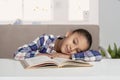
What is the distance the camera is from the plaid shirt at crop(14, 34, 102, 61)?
5.84ft

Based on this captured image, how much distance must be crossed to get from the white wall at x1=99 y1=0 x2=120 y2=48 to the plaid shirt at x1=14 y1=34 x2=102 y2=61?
4.97 ft

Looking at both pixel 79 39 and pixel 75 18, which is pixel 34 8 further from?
pixel 79 39

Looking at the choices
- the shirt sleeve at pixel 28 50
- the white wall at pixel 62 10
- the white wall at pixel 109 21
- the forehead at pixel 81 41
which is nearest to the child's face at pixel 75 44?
the forehead at pixel 81 41

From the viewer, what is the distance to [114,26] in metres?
3.63

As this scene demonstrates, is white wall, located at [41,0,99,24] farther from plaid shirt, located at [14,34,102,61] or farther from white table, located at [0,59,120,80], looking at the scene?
white table, located at [0,59,120,80]

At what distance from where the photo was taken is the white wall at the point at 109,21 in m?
3.58

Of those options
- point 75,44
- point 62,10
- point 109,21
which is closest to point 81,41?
point 75,44

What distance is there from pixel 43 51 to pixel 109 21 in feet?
5.50

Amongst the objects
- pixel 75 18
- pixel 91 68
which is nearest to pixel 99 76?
pixel 91 68

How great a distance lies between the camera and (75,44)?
1.83 metres

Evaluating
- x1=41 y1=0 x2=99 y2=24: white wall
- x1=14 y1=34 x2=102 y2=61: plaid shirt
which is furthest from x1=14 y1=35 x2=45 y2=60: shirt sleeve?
x1=41 y1=0 x2=99 y2=24: white wall

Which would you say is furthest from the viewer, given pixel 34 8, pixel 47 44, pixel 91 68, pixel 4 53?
pixel 34 8

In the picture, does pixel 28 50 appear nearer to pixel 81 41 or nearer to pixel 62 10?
pixel 81 41

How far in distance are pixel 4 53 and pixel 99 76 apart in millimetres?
1508
